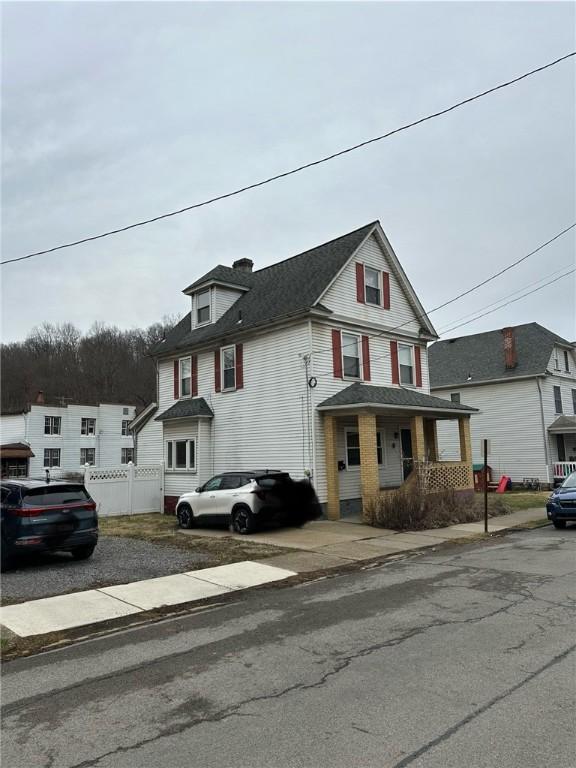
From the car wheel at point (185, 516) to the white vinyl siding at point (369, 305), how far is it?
8037 mm

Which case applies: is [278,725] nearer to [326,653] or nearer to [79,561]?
[326,653]

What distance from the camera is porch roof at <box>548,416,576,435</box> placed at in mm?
30000

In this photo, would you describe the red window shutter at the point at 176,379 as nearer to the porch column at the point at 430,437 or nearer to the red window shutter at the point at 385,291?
the red window shutter at the point at 385,291

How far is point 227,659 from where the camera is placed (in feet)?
18.6

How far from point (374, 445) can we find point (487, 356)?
1992cm

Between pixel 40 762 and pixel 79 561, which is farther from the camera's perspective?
pixel 79 561

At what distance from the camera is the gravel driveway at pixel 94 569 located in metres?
9.09

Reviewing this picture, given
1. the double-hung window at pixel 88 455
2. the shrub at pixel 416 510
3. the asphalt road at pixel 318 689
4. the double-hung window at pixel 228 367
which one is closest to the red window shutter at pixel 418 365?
the shrub at pixel 416 510

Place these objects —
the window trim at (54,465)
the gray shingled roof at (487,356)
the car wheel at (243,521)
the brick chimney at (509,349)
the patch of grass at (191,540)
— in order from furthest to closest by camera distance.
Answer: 1. the window trim at (54,465)
2. the brick chimney at (509,349)
3. the gray shingled roof at (487,356)
4. the car wheel at (243,521)
5. the patch of grass at (191,540)

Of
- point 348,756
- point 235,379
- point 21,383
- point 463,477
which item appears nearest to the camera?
point 348,756

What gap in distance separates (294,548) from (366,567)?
7.83 ft

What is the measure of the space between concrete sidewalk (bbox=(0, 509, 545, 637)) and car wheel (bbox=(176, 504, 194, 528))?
1.03 feet

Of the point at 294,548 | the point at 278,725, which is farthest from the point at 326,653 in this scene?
the point at 294,548

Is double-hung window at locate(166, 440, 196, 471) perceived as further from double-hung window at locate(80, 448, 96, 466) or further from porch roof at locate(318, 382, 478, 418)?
double-hung window at locate(80, 448, 96, 466)
